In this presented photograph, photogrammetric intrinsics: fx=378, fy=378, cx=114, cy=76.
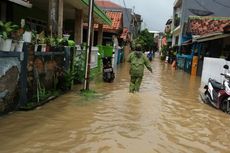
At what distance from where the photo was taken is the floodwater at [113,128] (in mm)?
5781

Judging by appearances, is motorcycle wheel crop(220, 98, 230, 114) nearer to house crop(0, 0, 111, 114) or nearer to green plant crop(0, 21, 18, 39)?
house crop(0, 0, 111, 114)

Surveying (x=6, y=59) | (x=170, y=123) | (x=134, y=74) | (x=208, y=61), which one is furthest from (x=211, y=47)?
(x=6, y=59)

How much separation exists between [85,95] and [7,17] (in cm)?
575

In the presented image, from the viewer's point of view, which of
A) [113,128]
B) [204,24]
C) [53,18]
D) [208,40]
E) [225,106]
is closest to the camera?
[113,128]

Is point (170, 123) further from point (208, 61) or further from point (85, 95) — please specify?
point (208, 61)

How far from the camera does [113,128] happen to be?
7.13 meters

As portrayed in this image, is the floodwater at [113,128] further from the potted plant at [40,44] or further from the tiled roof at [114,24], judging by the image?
the tiled roof at [114,24]

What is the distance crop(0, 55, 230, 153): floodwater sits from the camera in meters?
5.78

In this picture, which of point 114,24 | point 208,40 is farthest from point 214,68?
point 114,24

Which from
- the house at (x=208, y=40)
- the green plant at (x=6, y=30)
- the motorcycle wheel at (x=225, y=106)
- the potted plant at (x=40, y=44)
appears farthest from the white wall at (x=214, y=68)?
the green plant at (x=6, y=30)

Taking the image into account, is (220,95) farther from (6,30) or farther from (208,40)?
(208,40)

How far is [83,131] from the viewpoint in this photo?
6.68 metres

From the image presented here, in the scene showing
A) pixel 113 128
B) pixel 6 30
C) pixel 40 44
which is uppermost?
pixel 6 30

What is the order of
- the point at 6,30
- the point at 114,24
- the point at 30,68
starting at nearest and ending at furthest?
the point at 6,30
the point at 30,68
the point at 114,24
